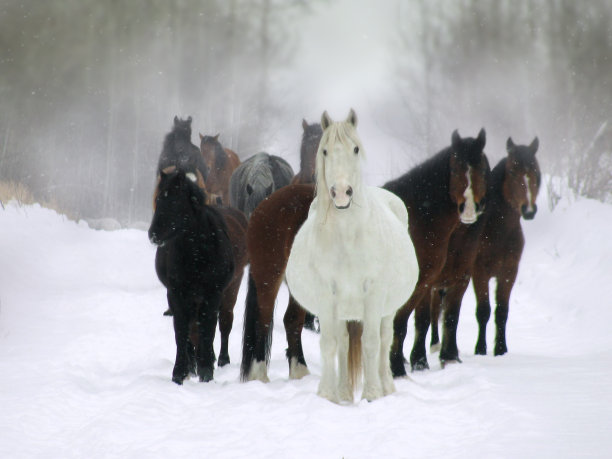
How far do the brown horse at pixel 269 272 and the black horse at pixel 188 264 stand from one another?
368 millimetres

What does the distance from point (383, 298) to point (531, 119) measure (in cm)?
1995

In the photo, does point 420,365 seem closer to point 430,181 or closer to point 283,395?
point 430,181

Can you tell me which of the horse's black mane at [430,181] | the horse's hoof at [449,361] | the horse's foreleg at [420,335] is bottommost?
the horse's hoof at [449,361]

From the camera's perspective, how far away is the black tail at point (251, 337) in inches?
224

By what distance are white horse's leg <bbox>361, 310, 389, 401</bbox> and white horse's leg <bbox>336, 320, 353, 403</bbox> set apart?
13cm

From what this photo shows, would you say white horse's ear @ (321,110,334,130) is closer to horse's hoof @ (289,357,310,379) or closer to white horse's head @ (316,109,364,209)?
white horse's head @ (316,109,364,209)

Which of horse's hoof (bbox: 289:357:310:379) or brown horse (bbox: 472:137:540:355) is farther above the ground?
brown horse (bbox: 472:137:540:355)

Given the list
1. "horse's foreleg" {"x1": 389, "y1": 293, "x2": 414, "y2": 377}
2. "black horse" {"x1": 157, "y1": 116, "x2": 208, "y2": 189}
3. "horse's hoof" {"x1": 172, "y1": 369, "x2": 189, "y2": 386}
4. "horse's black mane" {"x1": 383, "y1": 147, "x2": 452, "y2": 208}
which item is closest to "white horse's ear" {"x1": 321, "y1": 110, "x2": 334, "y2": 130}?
"horse's black mane" {"x1": 383, "y1": 147, "x2": 452, "y2": 208}

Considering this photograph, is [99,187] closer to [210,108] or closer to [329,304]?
[210,108]

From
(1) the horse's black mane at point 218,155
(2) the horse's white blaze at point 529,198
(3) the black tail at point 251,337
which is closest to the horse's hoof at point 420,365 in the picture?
(3) the black tail at point 251,337

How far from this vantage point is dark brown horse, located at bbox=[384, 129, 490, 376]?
569cm

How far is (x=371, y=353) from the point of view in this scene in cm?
441

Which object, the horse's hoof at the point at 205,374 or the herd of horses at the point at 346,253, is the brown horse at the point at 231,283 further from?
the horse's hoof at the point at 205,374

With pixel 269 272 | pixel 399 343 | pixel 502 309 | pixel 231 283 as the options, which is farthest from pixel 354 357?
pixel 502 309
